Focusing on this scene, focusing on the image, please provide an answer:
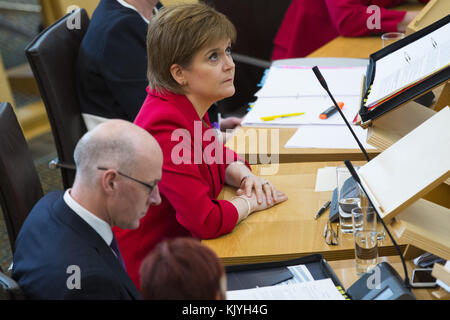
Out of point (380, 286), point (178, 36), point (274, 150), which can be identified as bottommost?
point (274, 150)

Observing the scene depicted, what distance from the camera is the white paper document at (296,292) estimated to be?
1.17m

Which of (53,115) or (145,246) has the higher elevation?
(53,115)

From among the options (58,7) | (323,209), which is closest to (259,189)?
(323,209)

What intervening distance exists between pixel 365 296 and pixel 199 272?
509 millimetres

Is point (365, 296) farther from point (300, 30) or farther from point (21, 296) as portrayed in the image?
point (300, 30)

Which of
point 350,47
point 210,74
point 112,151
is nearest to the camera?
point 112,151

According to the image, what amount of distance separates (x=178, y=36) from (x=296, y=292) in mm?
765

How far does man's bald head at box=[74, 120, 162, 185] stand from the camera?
3.79ft

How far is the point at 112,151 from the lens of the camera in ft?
3.80

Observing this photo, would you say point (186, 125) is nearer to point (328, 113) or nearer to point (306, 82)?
point (328, 113)

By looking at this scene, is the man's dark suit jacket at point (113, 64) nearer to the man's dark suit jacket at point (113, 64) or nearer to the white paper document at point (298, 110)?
the man's dark suit jacket at point (113, 64)

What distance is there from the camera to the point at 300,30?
296 centimetres

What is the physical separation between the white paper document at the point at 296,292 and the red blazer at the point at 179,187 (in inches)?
10.1
